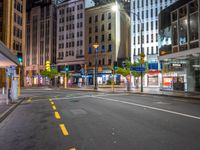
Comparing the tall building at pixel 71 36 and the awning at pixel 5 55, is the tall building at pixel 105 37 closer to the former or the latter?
the tall building at pixel 71 36

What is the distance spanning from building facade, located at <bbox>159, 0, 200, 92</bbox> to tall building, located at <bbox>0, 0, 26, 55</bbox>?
37.8 metres

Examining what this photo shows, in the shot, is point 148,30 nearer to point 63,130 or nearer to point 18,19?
point 18,19

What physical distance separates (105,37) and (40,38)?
30.6 metres

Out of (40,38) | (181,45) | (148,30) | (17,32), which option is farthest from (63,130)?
(40,38)

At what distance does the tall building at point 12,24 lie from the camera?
2143 inches

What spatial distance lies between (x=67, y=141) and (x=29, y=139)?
3.96 feet

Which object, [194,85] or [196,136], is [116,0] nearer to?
[194,85]

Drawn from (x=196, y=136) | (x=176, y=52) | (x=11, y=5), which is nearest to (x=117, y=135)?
(x=196, y=136)

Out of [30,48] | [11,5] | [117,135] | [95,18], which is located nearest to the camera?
[117,135]

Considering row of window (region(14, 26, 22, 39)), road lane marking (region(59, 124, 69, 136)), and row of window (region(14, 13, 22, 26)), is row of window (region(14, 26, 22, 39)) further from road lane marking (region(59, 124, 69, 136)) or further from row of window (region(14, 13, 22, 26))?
road lane marking (region(59, 124, 69, 136))

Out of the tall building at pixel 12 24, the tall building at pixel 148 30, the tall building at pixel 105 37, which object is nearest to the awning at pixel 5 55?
the tall building at pixel 12 24

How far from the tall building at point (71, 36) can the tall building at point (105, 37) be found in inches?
109

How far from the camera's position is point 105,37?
72.9 meters

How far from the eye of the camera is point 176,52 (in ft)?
94.7
